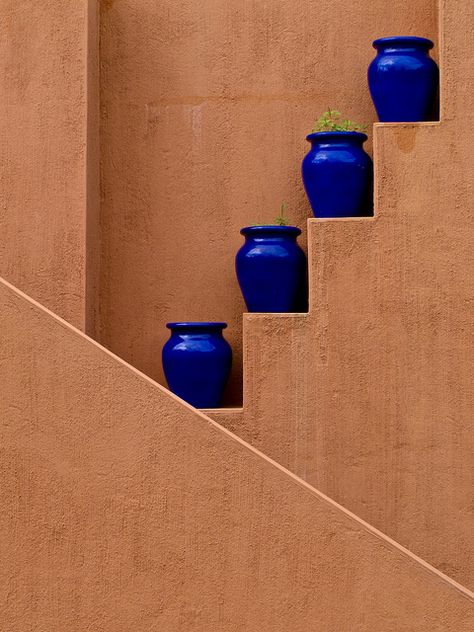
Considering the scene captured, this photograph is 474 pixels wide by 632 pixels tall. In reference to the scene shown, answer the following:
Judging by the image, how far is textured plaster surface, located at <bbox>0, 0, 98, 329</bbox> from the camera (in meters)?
4.14

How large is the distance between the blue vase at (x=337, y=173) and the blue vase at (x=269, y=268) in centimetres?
16

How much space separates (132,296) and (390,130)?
1.18m

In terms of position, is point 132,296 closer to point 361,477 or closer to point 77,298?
point 77,298

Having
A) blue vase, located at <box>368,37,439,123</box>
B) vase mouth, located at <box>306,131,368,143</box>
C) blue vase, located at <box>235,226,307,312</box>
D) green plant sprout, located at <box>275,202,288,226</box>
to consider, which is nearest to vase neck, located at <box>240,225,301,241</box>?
blue vase, located at <box>235,226,307,312</box>

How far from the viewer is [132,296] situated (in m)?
4.38

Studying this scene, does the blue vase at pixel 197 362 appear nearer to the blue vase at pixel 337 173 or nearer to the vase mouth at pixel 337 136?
the blue vase at pixel 337 173

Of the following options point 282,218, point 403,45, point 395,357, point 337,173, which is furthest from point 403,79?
point 395,357

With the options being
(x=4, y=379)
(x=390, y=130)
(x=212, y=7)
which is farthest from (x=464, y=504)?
(x=212, y=7)

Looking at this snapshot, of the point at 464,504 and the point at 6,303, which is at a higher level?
the point at 6,303

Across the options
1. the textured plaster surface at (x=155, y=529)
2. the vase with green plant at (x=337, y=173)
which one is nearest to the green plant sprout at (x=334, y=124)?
the vase with green plant at (x=337, y=173)

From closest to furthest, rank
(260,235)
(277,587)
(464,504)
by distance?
(277,587) < (464,504) < (260,235)

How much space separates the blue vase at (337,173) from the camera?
4.07m

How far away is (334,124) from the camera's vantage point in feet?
13.8

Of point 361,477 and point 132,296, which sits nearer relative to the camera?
point 361,477
